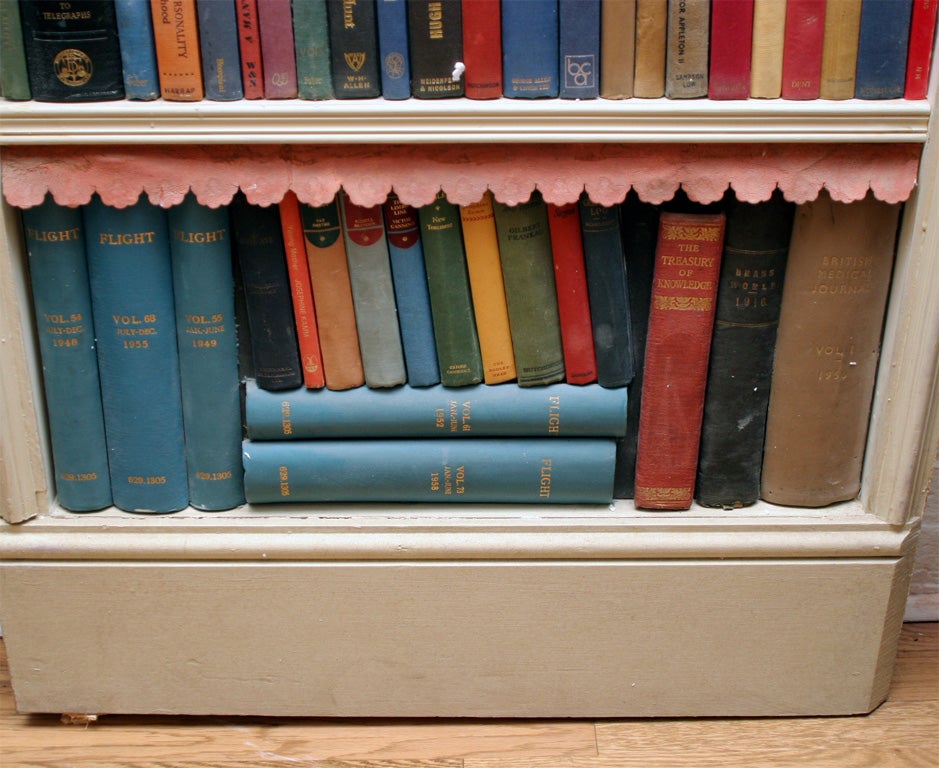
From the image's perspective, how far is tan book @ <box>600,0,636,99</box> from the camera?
0.91 metres

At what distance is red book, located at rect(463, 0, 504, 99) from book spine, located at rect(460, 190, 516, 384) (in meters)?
0.12

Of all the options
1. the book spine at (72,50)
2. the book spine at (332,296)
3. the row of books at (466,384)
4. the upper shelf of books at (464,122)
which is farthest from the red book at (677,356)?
the book spine at (72,50)

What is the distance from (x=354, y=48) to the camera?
0.92 m

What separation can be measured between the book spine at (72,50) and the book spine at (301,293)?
20 cm

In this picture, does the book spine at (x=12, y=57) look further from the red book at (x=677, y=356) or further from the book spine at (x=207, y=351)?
the red book at (x=677, y=356)

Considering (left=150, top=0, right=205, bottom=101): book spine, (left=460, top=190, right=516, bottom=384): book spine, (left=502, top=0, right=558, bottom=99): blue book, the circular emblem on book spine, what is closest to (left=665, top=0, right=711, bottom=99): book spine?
(left=502, top=0, right=558, bottom=99): blue book

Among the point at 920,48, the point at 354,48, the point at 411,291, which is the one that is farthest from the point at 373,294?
the point at 920,48

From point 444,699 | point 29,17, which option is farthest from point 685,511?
point 29,17

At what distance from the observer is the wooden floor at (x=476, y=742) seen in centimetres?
106

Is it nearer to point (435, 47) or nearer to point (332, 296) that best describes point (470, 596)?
point (332, 296)

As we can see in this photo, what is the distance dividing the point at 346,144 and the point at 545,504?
1.51 ft

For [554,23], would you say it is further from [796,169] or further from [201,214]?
[201,214]

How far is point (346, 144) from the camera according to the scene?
0.94 m

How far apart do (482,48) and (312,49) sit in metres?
0.16
